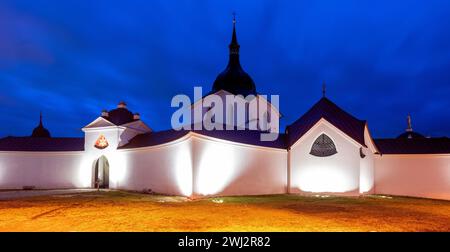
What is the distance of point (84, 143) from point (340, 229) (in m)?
21.5

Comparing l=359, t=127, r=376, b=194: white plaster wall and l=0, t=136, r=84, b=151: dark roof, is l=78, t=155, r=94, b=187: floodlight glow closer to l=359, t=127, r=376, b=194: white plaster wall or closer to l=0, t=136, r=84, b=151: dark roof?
→ l=0, t=136, r=84, b=151: dark roof

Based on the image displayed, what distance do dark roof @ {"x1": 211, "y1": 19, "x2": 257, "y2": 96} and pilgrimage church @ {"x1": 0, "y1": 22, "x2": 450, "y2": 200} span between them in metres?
6.41

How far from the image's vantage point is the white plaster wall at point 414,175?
20.1m

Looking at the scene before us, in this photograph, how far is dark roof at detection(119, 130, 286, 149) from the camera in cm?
1911

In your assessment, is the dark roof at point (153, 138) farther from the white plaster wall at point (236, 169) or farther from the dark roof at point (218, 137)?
the white plaster wall at point (236, 169)

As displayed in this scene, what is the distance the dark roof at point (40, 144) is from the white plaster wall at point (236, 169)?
12005mm

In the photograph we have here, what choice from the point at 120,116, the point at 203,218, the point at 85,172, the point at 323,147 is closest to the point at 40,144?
the point at 85,172

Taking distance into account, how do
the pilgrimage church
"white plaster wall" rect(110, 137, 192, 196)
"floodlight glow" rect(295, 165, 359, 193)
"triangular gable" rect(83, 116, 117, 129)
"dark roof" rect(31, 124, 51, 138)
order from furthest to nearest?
"dark roof" rect(31, 124, 51, 138), "triangular gable" rect(83, 116, 117, 129), "floodlight glow" rect(295, 165, 359, 193), the pilgrimage church, "white plaster wall" rect(110, 137, 192, 196)

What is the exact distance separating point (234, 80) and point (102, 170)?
13.1m

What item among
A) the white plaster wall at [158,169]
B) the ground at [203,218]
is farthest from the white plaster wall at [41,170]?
the ground at [203,218]

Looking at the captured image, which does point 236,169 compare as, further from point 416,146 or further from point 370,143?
point 416,146

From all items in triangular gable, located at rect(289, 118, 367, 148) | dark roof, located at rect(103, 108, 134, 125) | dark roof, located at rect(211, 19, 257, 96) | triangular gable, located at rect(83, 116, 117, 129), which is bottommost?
triangular gable, located at rect(289, 118, 367, 148)

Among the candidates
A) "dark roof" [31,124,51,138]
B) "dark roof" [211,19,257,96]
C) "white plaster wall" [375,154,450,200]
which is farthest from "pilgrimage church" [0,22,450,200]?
"dark roof" [31,124,51,138]
